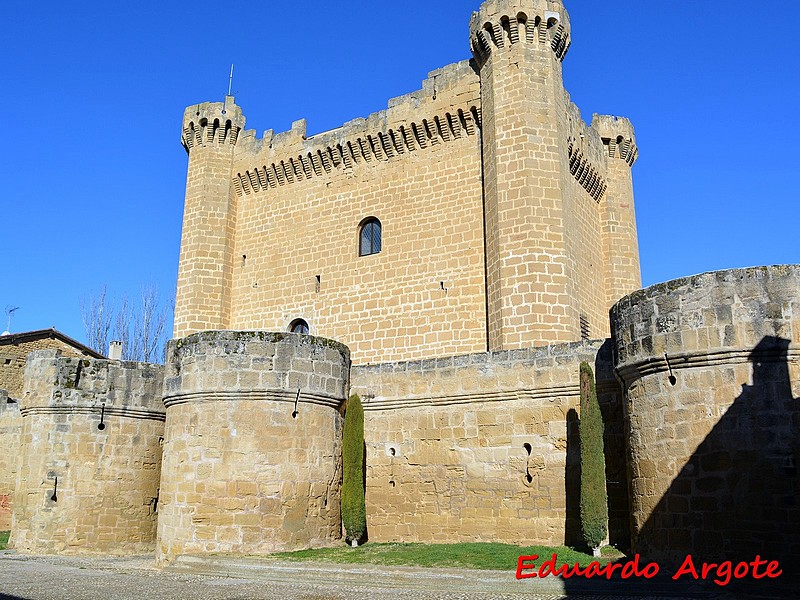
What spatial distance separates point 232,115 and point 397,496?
48.4 ft

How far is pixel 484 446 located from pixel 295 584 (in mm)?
3853

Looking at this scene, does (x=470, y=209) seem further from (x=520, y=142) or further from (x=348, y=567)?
(x=348, y=567)

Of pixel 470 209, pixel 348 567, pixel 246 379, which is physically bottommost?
pixel 348 567

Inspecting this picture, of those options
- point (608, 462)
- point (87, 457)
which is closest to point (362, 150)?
point (87, 457)

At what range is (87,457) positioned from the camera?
44.4 ft

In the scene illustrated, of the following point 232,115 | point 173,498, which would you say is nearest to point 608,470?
point 173,498

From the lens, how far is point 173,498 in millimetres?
10820

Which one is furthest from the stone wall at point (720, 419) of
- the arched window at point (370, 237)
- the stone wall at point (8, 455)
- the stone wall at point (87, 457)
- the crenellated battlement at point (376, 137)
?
the stone wall at point (8, 455)

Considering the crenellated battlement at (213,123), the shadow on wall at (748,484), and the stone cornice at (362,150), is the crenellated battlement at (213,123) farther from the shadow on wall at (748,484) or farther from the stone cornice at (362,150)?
the shadow on wall at (748,484)

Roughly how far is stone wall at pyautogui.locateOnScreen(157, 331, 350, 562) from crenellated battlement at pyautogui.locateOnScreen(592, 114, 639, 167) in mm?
13061

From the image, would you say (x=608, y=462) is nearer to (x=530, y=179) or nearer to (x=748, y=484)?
(x=748, y=484)

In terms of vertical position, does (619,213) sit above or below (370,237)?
above

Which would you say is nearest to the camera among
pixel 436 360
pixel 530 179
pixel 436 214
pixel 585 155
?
pixel 436 360

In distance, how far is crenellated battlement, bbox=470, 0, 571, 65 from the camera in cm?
1733
